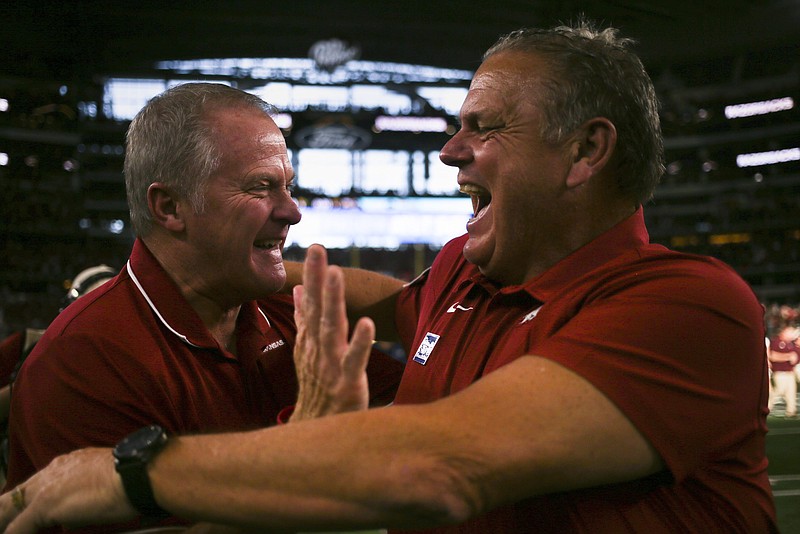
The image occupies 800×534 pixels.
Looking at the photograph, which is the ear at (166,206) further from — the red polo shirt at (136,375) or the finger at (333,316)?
the finger at (333,316)

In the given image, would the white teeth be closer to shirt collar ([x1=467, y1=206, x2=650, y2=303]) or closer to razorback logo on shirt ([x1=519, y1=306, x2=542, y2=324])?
shirt collar ([x1=467, y1=206, x2=650, y2=303])

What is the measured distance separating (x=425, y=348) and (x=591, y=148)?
67 centimetres

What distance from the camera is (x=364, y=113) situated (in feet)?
94.8

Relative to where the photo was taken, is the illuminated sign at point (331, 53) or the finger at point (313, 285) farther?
the illuminated sign at point (331, 53)

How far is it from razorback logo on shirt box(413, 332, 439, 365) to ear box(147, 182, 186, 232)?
2.68ft

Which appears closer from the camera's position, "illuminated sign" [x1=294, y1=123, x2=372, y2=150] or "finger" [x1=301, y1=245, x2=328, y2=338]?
"finger" [x1=301, y1=245, x2=328, y2=338]

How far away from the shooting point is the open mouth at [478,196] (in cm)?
213

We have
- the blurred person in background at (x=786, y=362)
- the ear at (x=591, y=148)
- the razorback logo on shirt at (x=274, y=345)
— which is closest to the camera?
the ear at (x=591, y=148)

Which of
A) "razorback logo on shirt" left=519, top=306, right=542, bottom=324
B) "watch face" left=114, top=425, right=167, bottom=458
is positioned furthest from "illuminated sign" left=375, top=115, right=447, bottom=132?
"watch face" left=114, top=425, right=167, bottom=458

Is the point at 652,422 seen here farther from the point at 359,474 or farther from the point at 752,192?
the point at 752,192

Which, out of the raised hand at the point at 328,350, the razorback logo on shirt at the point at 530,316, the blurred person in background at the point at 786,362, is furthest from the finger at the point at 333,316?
the blurred person in background at the point at 786,362

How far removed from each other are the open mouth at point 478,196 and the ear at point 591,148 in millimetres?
243

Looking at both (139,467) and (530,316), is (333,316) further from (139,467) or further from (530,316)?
(530,316)

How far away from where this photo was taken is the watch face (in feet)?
4.76
